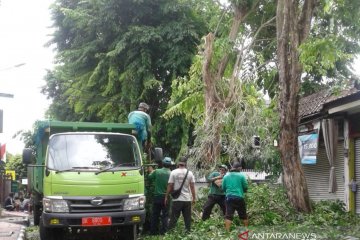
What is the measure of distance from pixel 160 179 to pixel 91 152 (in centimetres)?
227

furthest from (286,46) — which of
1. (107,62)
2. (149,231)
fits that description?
(107,62)

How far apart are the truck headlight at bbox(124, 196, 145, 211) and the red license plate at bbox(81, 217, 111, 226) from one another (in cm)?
40

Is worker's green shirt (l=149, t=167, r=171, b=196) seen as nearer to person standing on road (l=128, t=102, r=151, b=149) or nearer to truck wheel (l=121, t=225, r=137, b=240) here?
person standing on road (l=128, t=102, r=151, b=149)

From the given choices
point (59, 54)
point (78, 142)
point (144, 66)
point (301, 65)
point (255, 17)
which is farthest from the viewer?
point (59, 54)

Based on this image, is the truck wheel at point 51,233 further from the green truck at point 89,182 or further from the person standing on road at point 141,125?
the person standing on road at point 141,125

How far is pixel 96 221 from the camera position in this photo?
28.5 feet

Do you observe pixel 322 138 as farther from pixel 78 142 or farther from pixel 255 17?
pixel 78 142

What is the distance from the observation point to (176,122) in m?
20.0

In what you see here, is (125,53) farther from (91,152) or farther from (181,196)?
(91,152)

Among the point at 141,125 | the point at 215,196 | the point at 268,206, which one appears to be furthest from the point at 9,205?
the point at 141,125

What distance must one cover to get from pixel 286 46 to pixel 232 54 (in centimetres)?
293

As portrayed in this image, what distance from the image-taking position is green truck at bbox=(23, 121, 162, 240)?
28.5 feet

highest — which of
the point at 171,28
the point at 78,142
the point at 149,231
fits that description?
the point at 171,28

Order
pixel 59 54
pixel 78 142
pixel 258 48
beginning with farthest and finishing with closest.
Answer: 1. pixel 59 54
2. pixel 258 48
3. pixel 78 142
